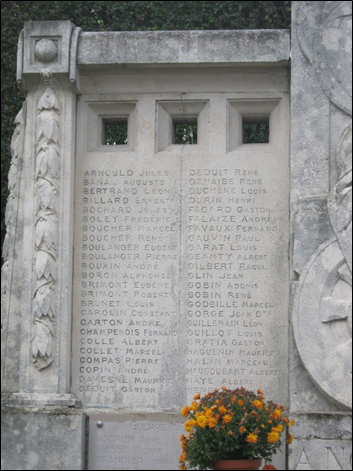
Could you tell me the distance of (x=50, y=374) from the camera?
761 centimetres

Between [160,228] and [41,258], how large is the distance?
1136 millimetres

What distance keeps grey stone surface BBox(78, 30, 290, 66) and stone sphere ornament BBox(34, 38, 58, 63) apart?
0.81 ft

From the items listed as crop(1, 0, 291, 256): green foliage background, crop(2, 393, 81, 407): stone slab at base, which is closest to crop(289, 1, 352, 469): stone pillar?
crop(2, 393, 81, 407): stone slab at base

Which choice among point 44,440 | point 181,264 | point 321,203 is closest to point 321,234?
point 321,203

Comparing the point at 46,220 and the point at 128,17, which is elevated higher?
the point at 128,17

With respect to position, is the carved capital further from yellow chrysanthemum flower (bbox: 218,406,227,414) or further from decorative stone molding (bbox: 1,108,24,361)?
yellow chrysanthemum flower (bbox: 218,406,227,414)

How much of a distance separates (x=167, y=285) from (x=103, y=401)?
1212 millimetres

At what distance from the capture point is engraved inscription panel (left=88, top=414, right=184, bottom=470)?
24.5ft

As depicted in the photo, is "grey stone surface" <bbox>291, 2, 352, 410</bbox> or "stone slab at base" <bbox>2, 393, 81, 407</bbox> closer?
"grey stone surface" <bbox>291, 2, 352, 410</bbox>

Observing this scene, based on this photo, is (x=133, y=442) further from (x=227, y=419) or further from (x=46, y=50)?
(x=46, y=50)

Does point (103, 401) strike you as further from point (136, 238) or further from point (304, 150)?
point (304, 150)

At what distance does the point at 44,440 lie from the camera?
24.3 ft

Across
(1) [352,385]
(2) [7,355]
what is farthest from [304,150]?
(2) [7,355]

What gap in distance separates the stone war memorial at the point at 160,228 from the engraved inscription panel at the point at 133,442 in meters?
0.01
